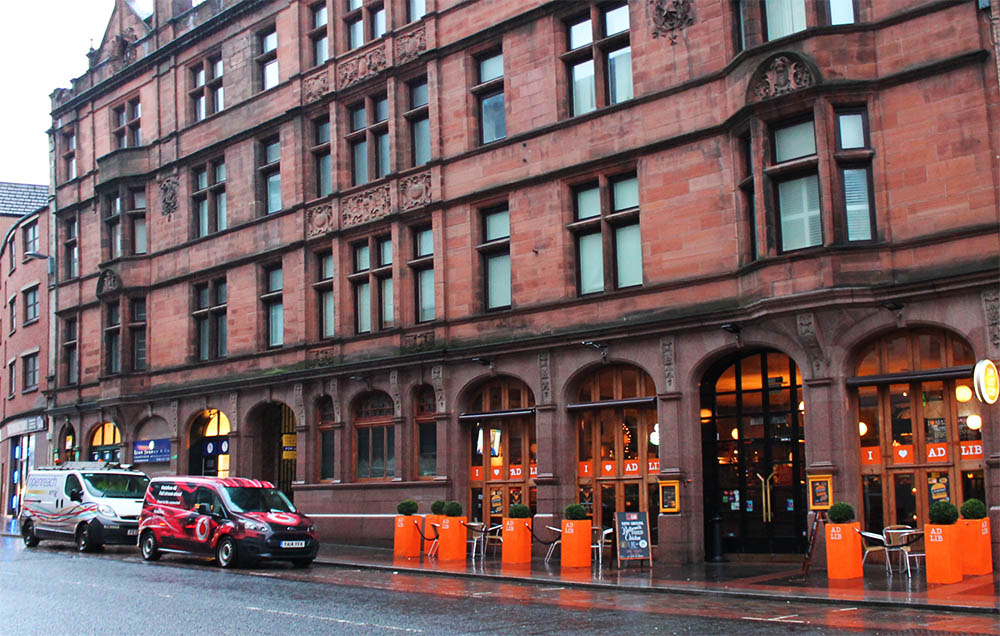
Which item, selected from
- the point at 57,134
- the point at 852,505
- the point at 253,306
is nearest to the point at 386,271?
the point at 253,306

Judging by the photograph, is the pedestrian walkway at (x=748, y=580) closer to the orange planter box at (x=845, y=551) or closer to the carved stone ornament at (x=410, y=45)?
the orange planter box at (x=845, y=551)

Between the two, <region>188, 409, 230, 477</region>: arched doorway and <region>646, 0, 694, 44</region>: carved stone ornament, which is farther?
<region>188, 409, 230, 477</region>: arched doorway

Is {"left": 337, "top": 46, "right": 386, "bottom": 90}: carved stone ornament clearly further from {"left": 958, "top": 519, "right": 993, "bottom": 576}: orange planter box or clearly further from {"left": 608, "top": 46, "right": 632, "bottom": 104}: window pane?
{"left": 958, "top": 519, "right": 993, "bottom": 576}: orange planter box

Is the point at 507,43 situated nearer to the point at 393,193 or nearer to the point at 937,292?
the point at 393,193

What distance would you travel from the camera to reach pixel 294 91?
111 ft

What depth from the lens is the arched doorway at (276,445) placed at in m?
35.1

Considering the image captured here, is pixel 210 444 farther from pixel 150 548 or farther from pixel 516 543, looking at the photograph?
pixel 516 543

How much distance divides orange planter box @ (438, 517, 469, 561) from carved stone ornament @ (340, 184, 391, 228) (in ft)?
30.9

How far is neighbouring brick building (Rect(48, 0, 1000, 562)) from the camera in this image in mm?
20453

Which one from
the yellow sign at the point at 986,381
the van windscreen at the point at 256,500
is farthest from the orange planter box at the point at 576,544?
the yellow sign at the point at 986,381

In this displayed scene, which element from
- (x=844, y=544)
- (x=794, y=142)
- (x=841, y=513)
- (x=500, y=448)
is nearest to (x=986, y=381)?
(x=841, y=513)

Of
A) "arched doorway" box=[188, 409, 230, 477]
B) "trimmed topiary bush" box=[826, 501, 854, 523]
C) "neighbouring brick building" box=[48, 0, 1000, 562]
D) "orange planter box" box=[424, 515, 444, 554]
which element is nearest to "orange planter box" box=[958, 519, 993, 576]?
"neighbouring brick building" box=[48, 0, 1000, 562]

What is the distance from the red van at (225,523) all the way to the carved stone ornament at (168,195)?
14.7m

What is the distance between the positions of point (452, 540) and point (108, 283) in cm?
2141
